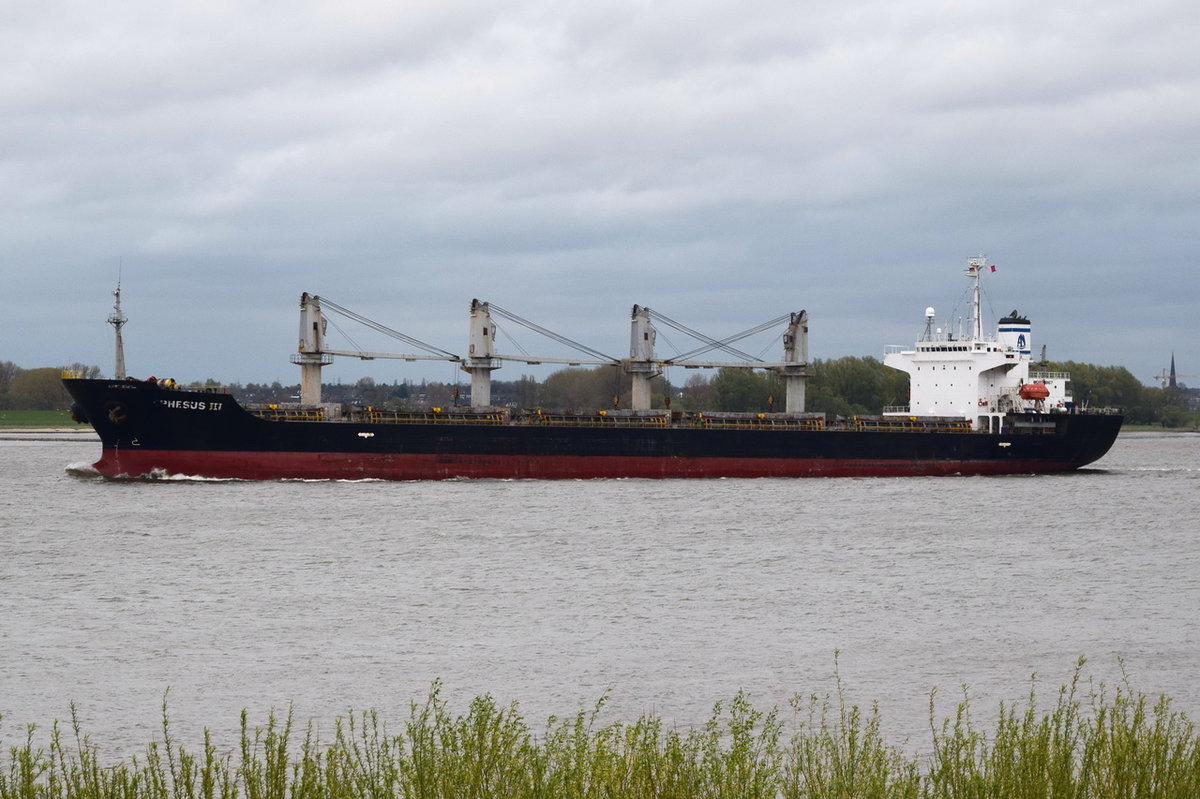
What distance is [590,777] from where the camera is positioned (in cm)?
794

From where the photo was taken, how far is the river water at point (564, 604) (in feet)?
45.3

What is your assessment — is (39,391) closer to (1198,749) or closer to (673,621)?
(673,621)

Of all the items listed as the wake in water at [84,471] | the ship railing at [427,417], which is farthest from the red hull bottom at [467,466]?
the wake in water at [84,471]

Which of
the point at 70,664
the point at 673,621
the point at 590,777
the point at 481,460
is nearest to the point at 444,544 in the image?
the point at 673,621

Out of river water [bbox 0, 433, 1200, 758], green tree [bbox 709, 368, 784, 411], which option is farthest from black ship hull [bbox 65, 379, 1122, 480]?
green tree [bbox 709, 368, 784, 411]

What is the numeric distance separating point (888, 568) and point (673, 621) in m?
6.68

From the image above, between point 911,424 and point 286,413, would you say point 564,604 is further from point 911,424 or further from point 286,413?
point 911,424

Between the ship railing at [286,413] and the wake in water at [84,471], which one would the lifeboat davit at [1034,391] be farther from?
the wake in water at [84,471]

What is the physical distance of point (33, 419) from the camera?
111m

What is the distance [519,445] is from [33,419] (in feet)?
278

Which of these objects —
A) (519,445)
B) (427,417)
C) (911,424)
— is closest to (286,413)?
(427,417)

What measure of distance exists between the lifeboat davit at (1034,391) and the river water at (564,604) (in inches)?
494

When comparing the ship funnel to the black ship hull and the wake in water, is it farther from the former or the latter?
the wake in water

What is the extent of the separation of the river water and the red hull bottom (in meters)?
2.86
